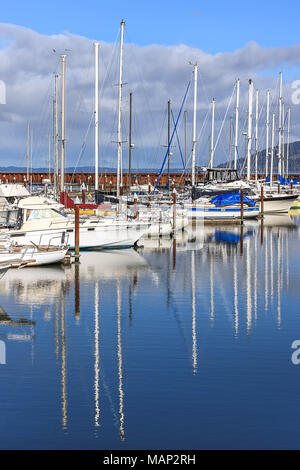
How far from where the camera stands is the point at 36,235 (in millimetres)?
30797

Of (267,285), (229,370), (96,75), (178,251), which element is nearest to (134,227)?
(178,251)

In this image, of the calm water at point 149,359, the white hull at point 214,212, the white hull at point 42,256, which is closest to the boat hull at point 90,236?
the white hull at point 42,256

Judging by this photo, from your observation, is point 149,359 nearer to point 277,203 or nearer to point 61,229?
point 61,229

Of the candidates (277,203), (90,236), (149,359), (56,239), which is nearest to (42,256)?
(56,239)

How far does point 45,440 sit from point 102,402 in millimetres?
1853

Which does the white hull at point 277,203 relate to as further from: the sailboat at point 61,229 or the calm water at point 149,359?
the calm water at point 149,359

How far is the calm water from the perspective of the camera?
11383 mm

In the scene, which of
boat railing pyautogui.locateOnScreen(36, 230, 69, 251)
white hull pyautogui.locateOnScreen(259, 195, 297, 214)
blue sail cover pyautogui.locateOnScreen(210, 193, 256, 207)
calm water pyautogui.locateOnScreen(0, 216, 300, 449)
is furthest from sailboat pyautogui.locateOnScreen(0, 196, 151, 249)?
white hull pyautogui.locateOnScreen(259, 195, 297, 214)

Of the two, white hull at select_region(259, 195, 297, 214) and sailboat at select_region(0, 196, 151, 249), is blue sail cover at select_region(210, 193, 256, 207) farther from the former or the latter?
sailboat at select_region(0, 196, 151, 249)

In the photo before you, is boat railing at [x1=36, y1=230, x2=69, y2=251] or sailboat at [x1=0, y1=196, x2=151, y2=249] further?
sailboat at [x1=0, y1=196, x2=151, y2=249]

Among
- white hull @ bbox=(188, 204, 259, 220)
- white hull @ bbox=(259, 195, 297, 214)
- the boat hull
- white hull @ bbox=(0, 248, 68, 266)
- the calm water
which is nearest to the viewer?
the calm water

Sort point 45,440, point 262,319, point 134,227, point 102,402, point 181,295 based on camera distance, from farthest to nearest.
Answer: point 134,227 < point 181,295 < point 262,319 < point 102,402 < point 45,440

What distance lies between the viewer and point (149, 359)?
15477 millimetres

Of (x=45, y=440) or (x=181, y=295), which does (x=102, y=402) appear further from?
(x=181, y=295)
